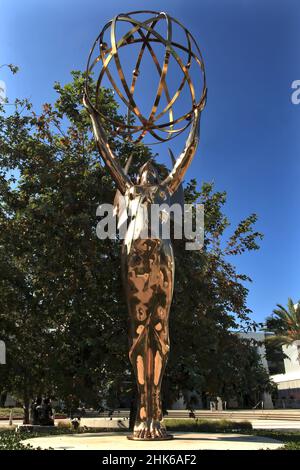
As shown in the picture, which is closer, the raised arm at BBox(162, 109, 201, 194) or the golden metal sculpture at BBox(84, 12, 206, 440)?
the golden metal sculpture at BBox(84, 12, 206, 440)

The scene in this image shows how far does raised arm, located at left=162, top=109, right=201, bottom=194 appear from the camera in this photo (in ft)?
33.7

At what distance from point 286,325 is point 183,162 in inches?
1562

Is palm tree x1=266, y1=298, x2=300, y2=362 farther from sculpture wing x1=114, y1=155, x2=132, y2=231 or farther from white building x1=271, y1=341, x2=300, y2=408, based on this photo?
sculpture wing x1=114, y1=155, x2=132, y2=231

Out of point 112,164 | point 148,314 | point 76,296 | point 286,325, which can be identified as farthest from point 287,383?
point 112,164

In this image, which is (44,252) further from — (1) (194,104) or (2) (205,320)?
(1) (194,104)

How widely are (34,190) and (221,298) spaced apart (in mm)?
7296

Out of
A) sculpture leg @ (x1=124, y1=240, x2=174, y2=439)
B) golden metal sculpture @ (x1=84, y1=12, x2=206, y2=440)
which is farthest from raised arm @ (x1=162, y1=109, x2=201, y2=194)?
sculpture leg @ (x1=124, y1=240, x2=174, y2=439)

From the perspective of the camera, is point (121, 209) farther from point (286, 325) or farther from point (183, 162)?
point (286, 325)

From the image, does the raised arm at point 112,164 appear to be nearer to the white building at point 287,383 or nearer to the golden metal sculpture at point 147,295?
the golden metal sculpture at point 147,295

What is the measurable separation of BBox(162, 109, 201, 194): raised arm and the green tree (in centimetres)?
452

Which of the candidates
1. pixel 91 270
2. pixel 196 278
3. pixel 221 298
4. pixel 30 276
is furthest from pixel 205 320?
pixel 30 276

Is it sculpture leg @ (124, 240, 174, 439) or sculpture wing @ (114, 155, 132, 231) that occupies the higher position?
sculpture wing @ (114, 155, 132, 231)

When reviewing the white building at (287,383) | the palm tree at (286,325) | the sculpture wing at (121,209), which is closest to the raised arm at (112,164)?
the sculpture wing at (121,209)
